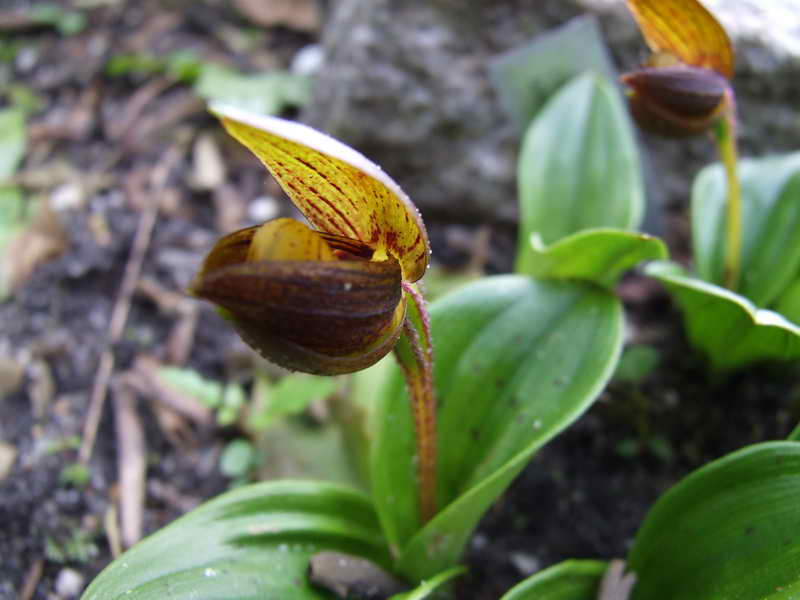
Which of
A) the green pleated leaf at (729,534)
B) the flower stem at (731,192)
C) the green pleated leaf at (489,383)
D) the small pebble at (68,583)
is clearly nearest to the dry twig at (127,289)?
the small pebble at (68,583)

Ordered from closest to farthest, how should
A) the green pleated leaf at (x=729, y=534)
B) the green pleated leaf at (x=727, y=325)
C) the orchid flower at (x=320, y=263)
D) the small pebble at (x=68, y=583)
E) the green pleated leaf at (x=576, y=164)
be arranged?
the orchid flower at (x=320, y=263), the green pleated leaf at (x=729, y=534), the green pleated leaf at (x=727, y=325), the small pebble at (x=68, y=583), the green pleated leaf at (x=576, y=164)

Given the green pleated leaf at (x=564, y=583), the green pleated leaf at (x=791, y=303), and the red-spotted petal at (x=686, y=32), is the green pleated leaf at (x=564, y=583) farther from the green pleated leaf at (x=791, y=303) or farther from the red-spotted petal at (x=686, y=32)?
the red-spotted petal at (x=686, y=32)

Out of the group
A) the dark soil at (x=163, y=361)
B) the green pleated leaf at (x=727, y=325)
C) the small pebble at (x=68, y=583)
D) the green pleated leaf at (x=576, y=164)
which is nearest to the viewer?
the green pleated leaf at (x=727, y=325)

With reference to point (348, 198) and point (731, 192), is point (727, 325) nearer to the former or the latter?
point (731, 192)

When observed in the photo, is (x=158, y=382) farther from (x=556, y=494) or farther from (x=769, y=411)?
(x=769, y=411)

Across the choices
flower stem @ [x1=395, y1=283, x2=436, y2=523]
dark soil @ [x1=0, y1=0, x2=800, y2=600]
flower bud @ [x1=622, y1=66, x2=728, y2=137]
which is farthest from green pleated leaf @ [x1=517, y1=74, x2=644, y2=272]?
flower stem @ [x1=395, y1=283, x2=436, y2=523]

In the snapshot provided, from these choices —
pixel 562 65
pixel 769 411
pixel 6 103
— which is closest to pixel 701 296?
pixel 769 411

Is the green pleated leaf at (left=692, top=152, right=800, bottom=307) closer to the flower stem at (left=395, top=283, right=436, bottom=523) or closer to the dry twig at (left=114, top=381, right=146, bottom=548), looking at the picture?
the flower stem at (left=395, top=283, right=436, bottom=523)

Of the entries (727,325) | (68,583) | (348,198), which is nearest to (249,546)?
(68,583)
